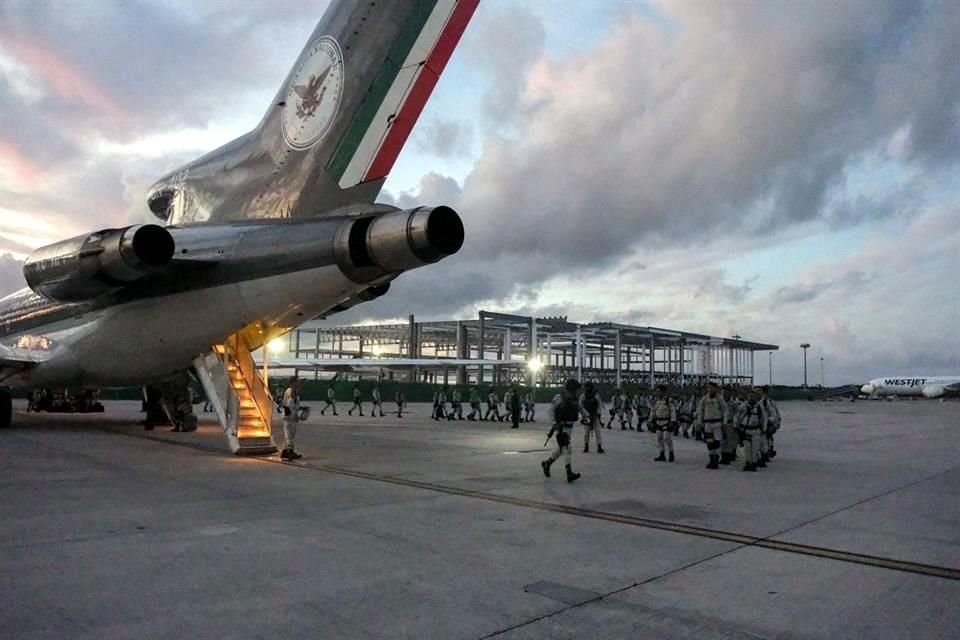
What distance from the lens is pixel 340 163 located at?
1198 centimetres

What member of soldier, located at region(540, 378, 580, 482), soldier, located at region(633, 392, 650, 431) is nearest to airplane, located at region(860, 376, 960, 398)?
soldier, located at region(633, 392, 650, 431)

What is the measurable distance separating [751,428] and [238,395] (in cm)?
969

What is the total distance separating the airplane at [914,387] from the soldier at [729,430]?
89.0 meters

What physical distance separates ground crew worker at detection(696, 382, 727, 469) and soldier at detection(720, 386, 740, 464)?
0.70 meters

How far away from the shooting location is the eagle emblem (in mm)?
12102

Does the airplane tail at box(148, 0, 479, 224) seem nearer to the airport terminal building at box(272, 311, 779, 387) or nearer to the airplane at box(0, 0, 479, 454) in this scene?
the airplane at box(0, 0, 479, 454)

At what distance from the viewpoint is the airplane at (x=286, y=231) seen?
35.7 ft

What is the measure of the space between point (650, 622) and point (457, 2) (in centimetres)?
997

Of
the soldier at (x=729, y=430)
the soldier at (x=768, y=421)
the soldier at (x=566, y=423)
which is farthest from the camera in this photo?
the soldier at (x=729, y=430)

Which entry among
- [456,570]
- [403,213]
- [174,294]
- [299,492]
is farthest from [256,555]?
[174,294]

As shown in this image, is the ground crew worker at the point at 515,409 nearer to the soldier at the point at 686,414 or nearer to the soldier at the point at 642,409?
the soldier at the point at 642,409

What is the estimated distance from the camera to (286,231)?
11555mm

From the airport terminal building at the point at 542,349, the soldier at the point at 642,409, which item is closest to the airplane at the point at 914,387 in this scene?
the airport terminal building at the point at 542,349

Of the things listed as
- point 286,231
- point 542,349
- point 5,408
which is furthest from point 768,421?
point 542,349
